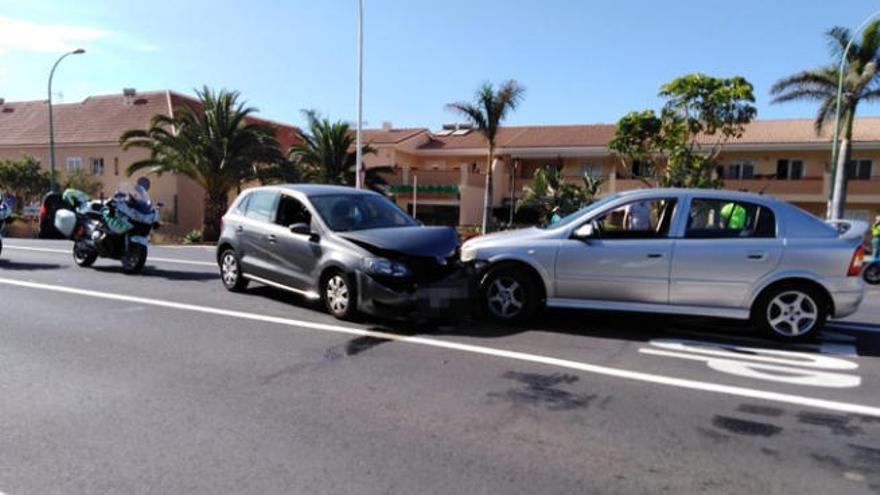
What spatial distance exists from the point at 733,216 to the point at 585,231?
5.29ft

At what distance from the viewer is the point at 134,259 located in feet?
35.7

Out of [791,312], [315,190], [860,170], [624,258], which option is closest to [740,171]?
[860,170]

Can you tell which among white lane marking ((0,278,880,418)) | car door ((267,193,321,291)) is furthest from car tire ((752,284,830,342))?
car door ((267,193,321,291))

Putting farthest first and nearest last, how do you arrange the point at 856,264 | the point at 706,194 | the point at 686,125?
the point at 686,125 < the point at 706,194 < the point at 856,264

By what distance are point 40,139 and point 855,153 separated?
158 feet

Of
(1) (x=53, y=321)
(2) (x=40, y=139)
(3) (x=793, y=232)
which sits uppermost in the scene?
(2) (x=40, y=139)

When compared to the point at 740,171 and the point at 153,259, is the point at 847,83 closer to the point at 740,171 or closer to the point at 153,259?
the point at 740,171

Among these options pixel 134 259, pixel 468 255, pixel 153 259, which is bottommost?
pixel 153 259

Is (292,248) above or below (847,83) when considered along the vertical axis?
below

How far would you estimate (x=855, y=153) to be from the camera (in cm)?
3078

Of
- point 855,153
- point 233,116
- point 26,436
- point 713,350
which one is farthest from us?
point 855,153

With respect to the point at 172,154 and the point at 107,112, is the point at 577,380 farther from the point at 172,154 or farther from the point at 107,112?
the point at 107,112

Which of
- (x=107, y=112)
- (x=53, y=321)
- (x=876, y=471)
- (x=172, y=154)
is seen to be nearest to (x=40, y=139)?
(x=107, y=112)

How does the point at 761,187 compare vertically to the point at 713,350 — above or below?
above
